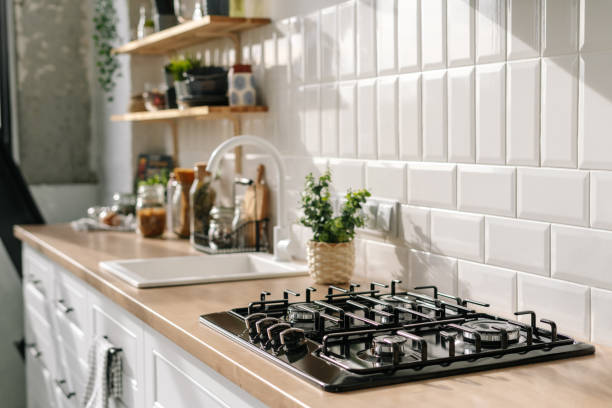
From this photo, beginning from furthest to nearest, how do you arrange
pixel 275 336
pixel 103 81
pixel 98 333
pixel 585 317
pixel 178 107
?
pixel 103 81 → pixel 178 107 → pixel 98 333 → pixel 585 317 → pixel 275 336

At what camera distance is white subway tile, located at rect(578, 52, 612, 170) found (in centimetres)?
130

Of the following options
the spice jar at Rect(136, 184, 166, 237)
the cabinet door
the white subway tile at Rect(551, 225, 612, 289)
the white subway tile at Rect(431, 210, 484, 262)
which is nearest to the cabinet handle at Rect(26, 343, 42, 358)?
the spice jar at Rect(136, 184, 166, 237)

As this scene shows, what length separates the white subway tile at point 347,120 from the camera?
80.7 inches

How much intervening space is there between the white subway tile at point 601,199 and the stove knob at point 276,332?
23.6 inches

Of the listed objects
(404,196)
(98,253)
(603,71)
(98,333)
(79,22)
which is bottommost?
(98,333)

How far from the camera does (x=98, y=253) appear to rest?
245cm

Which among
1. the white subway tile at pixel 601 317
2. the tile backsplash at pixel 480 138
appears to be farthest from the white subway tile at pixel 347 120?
the white subway tile at pixel 601 317

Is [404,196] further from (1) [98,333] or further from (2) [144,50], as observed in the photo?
(2) [144,50]

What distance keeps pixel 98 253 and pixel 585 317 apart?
5.32 feet

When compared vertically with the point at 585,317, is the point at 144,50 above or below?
above

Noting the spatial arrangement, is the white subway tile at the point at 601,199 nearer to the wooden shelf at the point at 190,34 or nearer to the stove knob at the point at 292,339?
the stove knob at the point at 292,339

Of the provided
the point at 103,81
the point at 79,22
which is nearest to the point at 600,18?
the point at 103,81

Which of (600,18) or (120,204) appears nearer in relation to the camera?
(600,18)

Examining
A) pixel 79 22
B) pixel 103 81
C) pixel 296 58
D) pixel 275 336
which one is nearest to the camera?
pixel 275 336
